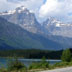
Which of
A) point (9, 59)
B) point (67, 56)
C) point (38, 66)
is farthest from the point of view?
point (67, 56)

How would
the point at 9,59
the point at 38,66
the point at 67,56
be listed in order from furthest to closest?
the point at 67,56
the point at 38,66
the point at 9,59

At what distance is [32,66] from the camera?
2116 inches

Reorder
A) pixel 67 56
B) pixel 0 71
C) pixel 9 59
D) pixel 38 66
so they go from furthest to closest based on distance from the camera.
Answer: pixel 67 56
pixel 38 66
pixel 9 59
pixel 0 71

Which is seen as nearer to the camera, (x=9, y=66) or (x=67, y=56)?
(x=9, y=66)

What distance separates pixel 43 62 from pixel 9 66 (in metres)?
14.9

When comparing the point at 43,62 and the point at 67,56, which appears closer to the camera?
the point at 43,62

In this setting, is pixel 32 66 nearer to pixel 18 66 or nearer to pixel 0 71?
pixel 18 66

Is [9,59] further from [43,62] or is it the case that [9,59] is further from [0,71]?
[43,62]

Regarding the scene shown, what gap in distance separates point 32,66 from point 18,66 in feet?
38.4

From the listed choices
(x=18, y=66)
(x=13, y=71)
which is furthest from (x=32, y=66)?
(x=13, y=71)

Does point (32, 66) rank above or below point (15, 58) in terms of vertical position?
below

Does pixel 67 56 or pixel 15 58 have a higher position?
pixel 15 58

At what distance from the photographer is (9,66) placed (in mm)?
41094

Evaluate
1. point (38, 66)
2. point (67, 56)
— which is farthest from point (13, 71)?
point (67, 56)
